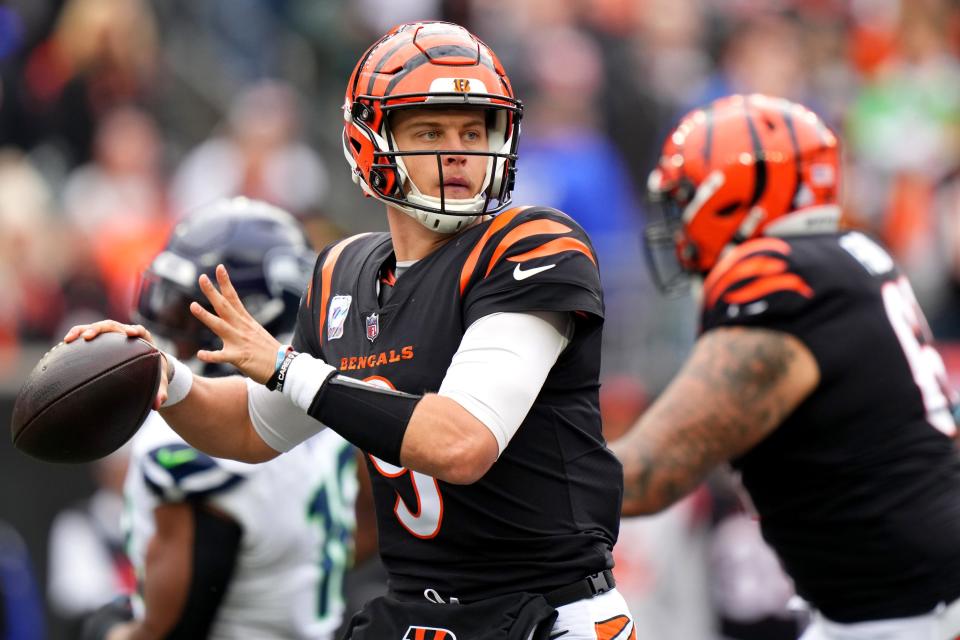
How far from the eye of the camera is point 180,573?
4.48 metres

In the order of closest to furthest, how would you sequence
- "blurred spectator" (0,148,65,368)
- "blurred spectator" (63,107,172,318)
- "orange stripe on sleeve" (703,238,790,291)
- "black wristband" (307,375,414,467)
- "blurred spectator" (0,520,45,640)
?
"black wristband" (307,375,414,467) → "orange stripe on sleeve" (703,238,790,291) → "blurred spectator" (0,520,45,640) → "blurred spectator" (0,148,65,368) → "blurred spectator" (63,107,172,318)

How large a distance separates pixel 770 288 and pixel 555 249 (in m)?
1.28

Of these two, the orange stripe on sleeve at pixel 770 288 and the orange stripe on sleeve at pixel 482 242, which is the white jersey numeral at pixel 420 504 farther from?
the orange stripe on sleeve at pixel 770 288

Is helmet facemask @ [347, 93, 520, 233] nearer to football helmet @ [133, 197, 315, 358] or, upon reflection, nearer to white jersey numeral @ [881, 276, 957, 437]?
football helmet @ [133, 197, 315, 358]

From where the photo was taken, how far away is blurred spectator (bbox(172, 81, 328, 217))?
9.75 m

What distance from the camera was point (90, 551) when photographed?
777 centimetres

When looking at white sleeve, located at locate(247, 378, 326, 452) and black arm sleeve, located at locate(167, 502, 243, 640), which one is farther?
black arm sleeve, located at locate(167, 502, 243, 640)

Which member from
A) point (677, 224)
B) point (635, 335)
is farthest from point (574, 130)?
point (677, 224)

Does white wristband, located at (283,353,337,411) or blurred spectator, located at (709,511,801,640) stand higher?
white wristband, located at (283,353,337,411)

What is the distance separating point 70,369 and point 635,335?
209 inches

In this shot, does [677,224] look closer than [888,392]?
No

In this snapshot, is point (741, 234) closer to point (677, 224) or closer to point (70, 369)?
point (677, 224)

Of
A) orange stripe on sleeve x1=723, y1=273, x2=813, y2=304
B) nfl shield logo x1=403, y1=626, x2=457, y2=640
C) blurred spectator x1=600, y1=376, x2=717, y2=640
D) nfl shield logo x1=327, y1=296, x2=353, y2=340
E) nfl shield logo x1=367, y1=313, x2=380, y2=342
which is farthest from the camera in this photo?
blurred spectator x1=600, y1=376, x2=717, y2=640

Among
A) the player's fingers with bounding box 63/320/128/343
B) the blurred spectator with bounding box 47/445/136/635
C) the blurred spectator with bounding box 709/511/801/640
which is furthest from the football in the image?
the blurred spectator with bounding box 709/511/801/640
